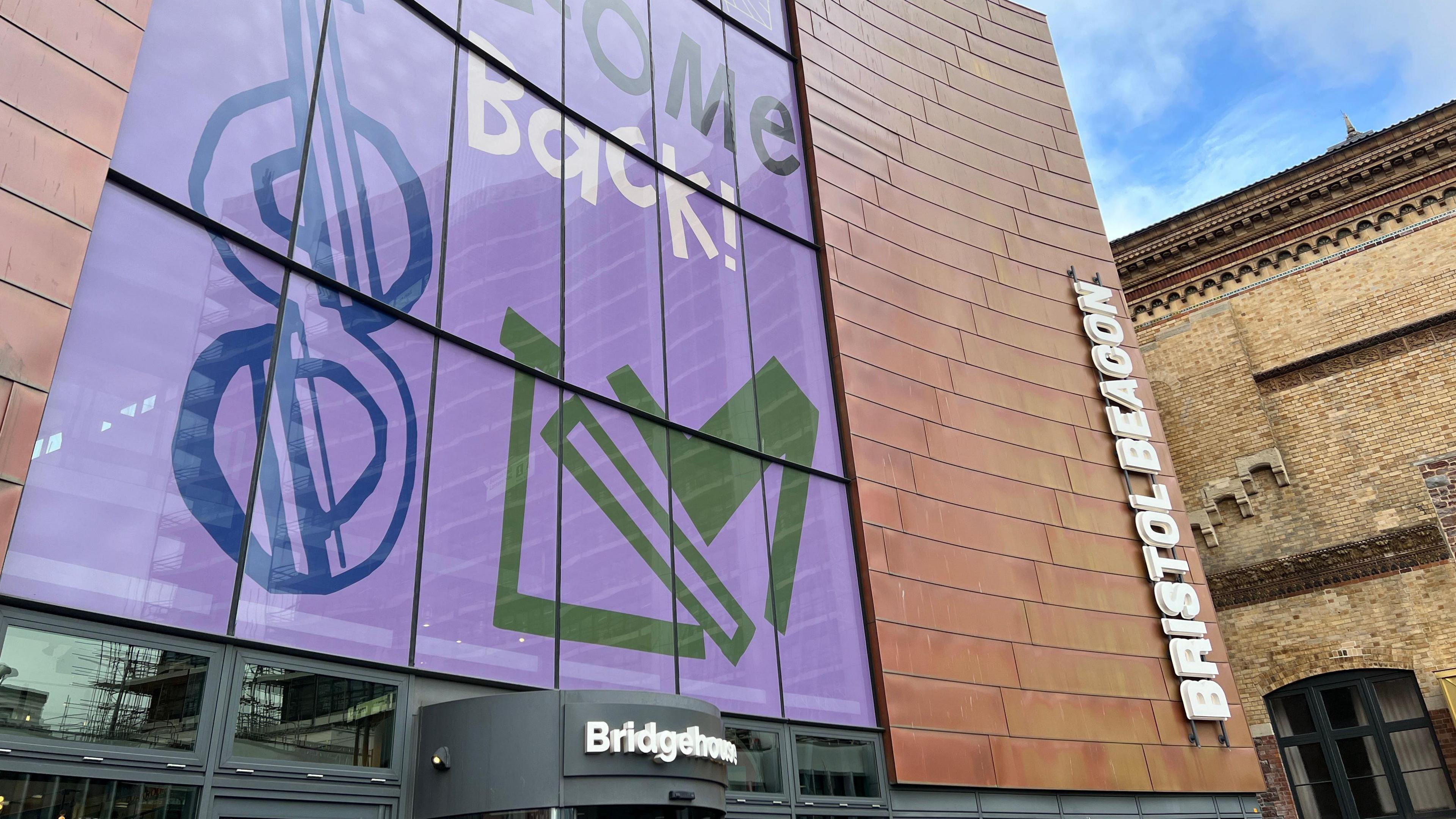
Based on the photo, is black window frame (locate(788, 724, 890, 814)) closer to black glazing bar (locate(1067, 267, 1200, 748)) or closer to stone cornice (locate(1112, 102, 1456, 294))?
black glazing bar (locate(1067, 267, 1200, 748))

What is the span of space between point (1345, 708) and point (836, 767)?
41.8ft

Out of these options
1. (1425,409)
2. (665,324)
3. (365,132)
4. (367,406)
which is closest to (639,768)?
(367,406)

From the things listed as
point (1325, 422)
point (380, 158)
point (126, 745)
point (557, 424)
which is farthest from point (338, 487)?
point (1325, 422)

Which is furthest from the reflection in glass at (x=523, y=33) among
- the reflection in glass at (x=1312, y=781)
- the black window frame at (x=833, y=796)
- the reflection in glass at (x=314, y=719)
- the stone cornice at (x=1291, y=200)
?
the reflection in glass at (x=1312, y=781)

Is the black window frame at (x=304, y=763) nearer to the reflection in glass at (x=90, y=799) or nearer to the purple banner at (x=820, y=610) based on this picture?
the reflection in glass at (x=90, y=799)

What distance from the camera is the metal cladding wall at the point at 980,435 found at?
1462 cm

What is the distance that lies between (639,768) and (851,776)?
4588 mm

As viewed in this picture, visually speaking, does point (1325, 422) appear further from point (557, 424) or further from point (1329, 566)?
point (557, 424)

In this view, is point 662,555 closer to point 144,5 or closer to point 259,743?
point 259,743

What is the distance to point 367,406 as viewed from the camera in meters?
10.2

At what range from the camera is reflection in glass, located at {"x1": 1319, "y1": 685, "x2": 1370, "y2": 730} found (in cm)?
1984

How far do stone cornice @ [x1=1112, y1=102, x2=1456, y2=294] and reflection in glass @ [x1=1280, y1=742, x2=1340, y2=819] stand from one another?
432 inches

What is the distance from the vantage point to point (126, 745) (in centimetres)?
771

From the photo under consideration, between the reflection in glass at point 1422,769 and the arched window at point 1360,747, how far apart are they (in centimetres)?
1
